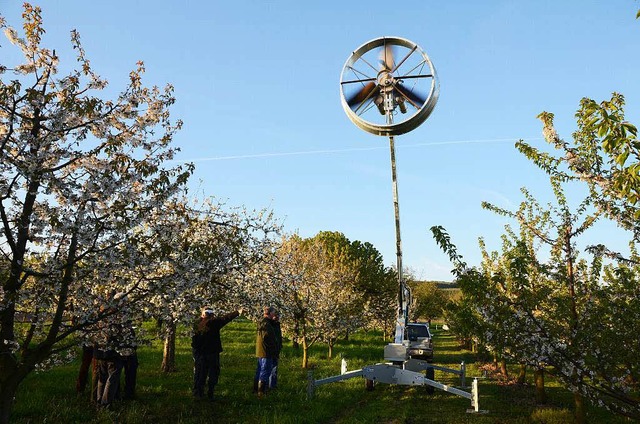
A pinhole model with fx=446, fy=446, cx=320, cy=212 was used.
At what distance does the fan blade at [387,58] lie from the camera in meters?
13.2

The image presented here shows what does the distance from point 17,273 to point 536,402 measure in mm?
14046

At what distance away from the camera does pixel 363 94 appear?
13.3 meters

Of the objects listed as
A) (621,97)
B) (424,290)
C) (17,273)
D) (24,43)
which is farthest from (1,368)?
(424,290)

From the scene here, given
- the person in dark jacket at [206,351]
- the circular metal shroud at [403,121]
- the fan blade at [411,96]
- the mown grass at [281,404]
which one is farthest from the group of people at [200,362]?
the fan blade at [411,96]

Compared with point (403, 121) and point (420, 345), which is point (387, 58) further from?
point (420, 345)

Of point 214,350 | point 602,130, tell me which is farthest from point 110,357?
point 602,130

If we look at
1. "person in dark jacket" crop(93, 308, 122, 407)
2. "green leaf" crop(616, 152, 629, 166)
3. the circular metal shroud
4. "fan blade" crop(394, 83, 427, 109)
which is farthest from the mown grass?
"fan blade" crop(394, 83, 427, 109)

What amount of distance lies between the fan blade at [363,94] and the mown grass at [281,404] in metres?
8.47

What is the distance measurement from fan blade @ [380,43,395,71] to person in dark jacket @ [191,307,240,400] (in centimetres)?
825

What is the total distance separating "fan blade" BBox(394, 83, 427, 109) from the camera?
493 inches

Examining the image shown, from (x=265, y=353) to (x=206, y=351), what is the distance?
1.69m

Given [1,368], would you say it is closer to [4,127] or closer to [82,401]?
[4,127]

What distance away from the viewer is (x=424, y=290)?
8244cm

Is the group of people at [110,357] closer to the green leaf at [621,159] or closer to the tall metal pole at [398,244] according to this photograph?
the green leaf at [621,159]
